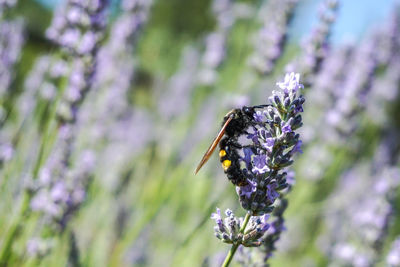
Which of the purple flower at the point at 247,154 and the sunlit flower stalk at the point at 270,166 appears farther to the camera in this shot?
the purple flower at the point at 247,154

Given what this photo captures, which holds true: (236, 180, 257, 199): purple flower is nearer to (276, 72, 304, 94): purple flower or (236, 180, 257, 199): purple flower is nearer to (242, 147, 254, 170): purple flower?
(242, 147, 254, 170): purple flower

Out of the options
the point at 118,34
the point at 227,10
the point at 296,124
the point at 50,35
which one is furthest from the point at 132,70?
the point at 296,124

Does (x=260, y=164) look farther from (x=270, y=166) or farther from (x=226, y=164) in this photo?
(x=226, y=164)

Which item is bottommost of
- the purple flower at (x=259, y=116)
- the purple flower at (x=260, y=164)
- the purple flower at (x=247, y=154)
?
the purple flower at (x=260, y=164)

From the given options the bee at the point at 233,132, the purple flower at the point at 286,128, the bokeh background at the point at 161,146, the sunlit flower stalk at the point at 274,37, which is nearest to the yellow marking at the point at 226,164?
the bee at the point at 233,132

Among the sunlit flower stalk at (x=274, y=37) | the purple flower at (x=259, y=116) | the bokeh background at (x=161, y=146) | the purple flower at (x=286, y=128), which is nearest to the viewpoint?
the purple flower at (x=286, y=128)

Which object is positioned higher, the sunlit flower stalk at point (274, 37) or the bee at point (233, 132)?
the sunlit flower stalk at point (274, 37)

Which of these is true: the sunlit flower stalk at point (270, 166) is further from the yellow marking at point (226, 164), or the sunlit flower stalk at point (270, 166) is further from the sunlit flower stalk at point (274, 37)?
the sunlit flower stalk at point (274, 37)

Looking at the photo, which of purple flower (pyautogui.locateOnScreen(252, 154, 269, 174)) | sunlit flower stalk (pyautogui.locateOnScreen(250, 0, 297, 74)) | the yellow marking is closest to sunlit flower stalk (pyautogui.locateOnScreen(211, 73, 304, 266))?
purple flower (pyautogui.locateOnScreen(252, 154, 269, 174))

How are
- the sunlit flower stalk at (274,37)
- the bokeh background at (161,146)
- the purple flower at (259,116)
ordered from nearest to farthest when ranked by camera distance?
the purple flower at (259,116) < the bokeh background at (161,146) < the sunlit flower stalk at (274,37)
